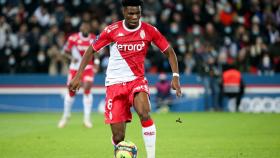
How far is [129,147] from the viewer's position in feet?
31.2

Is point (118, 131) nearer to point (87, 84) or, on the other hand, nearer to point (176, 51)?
point (87, 84)

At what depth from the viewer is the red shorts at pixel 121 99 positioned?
388 inches

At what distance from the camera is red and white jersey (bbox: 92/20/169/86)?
9.97 meters

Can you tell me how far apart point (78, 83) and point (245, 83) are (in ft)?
58.1

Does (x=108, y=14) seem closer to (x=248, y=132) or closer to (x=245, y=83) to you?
(x=245, y=83)

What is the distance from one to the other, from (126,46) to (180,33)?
57.6 ft

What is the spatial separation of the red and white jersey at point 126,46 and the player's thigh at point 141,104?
32cm

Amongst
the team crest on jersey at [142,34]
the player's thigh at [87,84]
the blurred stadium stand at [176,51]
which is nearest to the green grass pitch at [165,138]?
the player's thigh at [87,84]

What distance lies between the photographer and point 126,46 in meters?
9.98

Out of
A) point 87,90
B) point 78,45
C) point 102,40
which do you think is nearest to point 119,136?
point 102,40

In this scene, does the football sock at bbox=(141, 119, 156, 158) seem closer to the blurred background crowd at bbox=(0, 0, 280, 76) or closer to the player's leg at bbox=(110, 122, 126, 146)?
the player's leg at bbox=(110, 122, 126, 146)

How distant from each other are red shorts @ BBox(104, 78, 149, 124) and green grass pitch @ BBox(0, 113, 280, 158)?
6.16ft

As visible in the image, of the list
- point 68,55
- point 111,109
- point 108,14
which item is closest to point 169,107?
point 108,14

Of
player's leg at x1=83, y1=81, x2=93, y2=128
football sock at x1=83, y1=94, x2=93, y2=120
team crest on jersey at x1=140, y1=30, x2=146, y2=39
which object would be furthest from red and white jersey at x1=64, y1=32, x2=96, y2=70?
team crest on jersey at x1=140, y1=30, x2=146, y2=39
